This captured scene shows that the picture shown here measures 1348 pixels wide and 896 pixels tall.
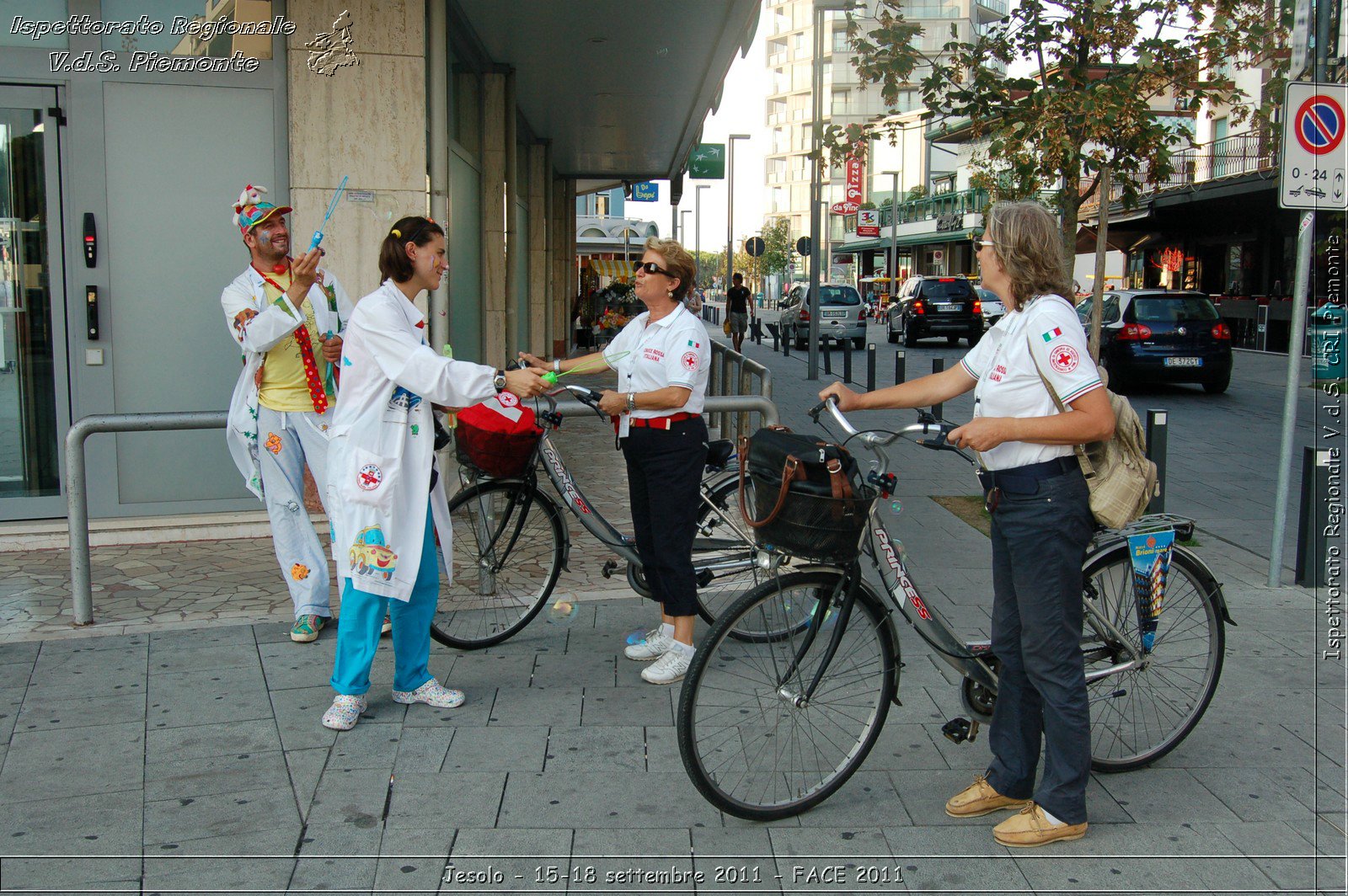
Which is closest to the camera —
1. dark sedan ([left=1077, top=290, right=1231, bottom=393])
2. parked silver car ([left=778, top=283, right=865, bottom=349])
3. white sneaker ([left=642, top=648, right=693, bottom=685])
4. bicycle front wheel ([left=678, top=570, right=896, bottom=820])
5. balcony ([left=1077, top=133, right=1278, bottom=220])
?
bicycle front wheel ([left=678, top=570, right=896, bottom=820])

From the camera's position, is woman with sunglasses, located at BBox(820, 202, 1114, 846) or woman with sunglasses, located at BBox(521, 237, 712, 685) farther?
woman with sunglasses, located at BBox(521, 237, 712, 685)

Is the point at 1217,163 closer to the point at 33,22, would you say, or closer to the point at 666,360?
the point at 33,22

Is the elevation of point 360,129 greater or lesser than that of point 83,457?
greater

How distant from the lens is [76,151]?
273 inches

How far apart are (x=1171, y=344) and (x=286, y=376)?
15375mm

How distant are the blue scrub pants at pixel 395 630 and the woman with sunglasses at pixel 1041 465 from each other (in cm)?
181

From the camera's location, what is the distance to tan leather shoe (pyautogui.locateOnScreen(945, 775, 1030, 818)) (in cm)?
356

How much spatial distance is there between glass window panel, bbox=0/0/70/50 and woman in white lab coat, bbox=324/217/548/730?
4.08m

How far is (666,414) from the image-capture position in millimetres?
4559

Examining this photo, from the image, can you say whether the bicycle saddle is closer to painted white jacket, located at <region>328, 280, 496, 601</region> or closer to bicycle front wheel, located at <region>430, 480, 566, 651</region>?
bicycle front wheel, located at <region>430, 480, 566, 651</region>

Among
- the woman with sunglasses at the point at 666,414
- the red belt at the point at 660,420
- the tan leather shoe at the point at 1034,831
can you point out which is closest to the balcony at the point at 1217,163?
the woman with sunglasses at the point at 666,414

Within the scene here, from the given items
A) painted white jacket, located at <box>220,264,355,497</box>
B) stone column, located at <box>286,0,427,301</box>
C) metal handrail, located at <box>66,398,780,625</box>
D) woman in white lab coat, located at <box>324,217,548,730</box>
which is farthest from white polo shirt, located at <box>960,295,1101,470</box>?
stone column, located at <box>286,0,427,301</box>

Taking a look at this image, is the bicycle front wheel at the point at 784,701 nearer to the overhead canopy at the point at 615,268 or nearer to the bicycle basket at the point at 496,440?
the bicycle basket at the point at 496,440

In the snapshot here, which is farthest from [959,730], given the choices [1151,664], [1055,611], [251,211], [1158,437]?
[1158,437]
